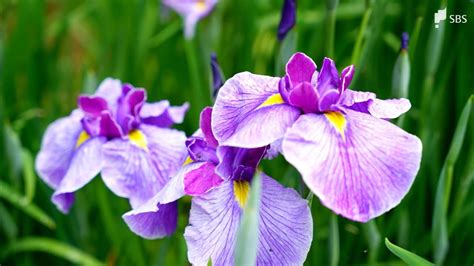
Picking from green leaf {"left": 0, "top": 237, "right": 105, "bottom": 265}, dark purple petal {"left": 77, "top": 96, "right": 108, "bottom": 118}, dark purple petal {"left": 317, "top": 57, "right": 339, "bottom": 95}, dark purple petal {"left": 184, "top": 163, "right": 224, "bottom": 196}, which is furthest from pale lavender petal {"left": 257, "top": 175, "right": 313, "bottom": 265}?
green leaf {"left": 0, "top": 237, "right": 105, "bottom": 265}

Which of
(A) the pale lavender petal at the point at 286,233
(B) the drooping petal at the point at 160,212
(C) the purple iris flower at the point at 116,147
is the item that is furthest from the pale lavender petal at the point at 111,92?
(A) the pale lavender petal at the point at 286,233

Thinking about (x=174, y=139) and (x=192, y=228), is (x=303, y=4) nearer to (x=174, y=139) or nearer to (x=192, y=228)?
(x=174, y=139)

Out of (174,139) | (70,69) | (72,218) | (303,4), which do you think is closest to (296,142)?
(174,139)

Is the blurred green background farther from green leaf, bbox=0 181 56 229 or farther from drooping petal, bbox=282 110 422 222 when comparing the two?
drooping petal, bbox=282 110 422 222

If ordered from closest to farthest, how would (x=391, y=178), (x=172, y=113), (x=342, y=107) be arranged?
(x=391, y=178), (x=342, y=107), (x=172, y=113)

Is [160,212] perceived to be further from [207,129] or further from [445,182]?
[445,182]
